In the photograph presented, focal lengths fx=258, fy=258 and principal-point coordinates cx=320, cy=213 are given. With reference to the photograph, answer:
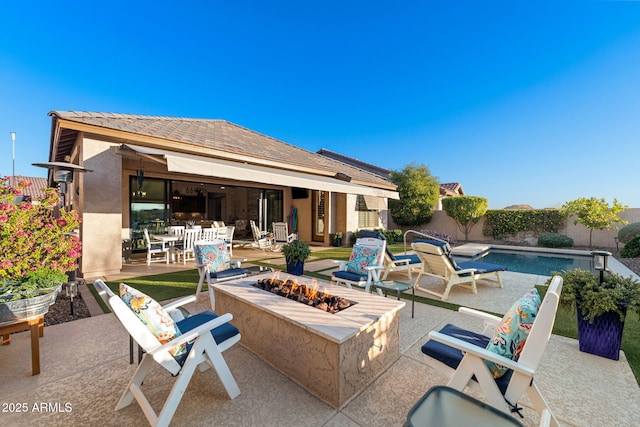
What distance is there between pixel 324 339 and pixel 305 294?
1093 millimetres

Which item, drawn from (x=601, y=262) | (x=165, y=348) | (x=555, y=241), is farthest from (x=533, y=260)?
(x=165, y=348)

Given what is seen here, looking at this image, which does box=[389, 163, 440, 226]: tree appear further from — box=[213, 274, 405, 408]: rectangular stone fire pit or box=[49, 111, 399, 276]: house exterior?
box=[213, 274, 405, 408]: rectangular stone fire pit

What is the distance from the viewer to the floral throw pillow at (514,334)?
6.43 feet

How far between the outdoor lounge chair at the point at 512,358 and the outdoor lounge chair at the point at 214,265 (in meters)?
4.01

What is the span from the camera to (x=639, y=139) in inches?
488

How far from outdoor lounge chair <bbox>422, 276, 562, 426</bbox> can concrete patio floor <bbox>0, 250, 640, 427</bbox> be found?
2.00 feet

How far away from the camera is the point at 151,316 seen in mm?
2234

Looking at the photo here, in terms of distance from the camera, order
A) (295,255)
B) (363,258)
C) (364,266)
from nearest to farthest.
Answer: (364,266) < (363,258) < (295,255)

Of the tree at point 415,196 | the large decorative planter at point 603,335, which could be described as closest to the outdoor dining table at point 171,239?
the large decorative planter at point 603,335

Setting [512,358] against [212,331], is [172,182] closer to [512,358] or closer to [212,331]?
[212,331]

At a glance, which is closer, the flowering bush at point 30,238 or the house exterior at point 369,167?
the flowering bush at point 30,238

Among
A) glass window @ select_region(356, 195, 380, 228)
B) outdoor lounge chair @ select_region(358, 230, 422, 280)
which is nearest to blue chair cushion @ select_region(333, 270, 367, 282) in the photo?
outdoor lounge chair @ select_region(358, 230, 422, 280)

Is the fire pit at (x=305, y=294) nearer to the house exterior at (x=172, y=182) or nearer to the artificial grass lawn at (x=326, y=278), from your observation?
the artificial grass lawn at (x=326, y=278)

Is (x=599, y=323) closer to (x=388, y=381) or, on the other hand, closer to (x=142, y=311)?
(x=388, y=381)
